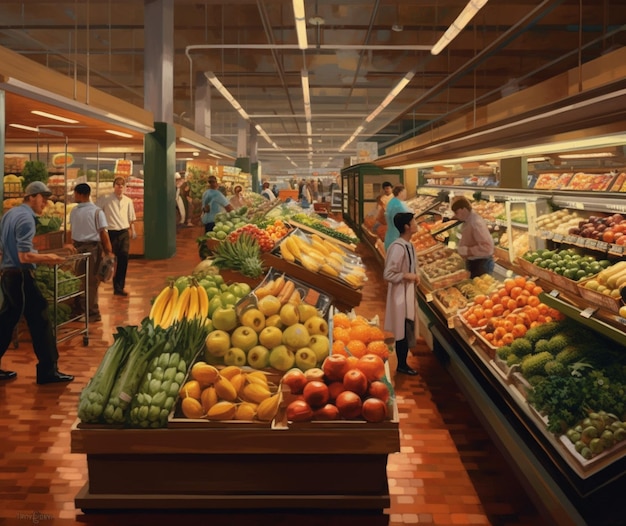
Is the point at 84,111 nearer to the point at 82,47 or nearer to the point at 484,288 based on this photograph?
the point at 484,288

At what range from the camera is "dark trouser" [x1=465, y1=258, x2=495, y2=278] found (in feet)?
22.3

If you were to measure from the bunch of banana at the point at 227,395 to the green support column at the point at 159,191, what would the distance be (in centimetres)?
1040

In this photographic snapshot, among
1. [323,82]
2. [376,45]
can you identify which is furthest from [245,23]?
[323,82]

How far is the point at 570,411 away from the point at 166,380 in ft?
6.59

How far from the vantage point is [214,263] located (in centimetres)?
496

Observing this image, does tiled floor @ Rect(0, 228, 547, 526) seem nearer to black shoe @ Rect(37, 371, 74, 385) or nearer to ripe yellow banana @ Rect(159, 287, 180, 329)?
black shoe @ Rect(37, 371, 74, 385)

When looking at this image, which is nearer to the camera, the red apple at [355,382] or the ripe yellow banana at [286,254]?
the red apple at [355,382]


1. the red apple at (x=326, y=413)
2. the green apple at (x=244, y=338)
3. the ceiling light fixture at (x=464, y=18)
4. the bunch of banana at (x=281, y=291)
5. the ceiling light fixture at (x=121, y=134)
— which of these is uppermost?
the ceiling light fixture at (x=464, y=18)

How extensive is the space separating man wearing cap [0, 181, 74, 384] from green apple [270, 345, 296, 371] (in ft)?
8.66

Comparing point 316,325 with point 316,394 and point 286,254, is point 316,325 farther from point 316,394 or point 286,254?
point 286,254

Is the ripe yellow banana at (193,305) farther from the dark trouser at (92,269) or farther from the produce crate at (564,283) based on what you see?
the dark trouser at (92,269)

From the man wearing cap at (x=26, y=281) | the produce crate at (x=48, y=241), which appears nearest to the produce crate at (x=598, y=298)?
the man wearing cap at (x=26, y=281)

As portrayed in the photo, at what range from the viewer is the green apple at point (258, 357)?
3.62 meters

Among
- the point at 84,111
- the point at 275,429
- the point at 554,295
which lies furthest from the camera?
the point at 84,111
